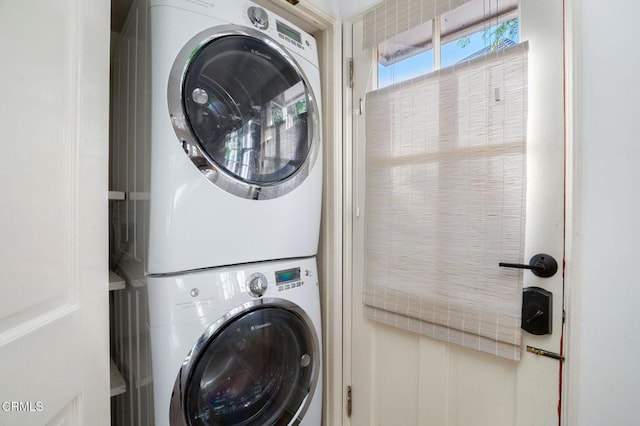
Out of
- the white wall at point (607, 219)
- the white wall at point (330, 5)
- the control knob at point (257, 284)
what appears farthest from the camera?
the white wall at point (330, 5)

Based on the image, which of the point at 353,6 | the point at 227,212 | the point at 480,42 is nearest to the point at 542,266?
the point at 480,42

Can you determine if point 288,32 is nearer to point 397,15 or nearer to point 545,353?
point 397,15

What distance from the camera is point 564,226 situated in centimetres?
83

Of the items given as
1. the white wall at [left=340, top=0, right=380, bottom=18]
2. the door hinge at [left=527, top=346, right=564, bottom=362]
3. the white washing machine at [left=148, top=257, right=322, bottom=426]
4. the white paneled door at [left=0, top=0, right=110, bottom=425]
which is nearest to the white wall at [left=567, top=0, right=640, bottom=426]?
the door hinge at [left=527, top=346, right=564, bottom=362]

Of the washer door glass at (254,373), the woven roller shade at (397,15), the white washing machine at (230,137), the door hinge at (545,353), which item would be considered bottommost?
the washer door glass at (254,373)

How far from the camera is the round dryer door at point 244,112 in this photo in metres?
0.88

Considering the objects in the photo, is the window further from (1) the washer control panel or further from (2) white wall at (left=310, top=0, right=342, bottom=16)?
(1) the washer control panel

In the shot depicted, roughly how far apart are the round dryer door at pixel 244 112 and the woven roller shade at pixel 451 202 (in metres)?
0.35

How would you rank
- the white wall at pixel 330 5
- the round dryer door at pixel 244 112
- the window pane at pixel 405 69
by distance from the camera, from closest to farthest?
the round dryer door at pixel 244 112
the window pane at pixel 405 69
the white wall at pixel 330 5

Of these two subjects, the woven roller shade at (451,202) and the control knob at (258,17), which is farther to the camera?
the control knob at (258,17)

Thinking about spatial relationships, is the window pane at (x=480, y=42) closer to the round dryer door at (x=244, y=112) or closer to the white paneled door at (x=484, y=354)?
the white paneled door at (x=484, y=354)

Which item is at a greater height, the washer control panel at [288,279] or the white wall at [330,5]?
the white wall at [330,5]

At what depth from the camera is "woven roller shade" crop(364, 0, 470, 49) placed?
3.46ft

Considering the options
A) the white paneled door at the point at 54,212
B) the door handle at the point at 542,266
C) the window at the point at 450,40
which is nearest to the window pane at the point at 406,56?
the window at the point at 450,40
